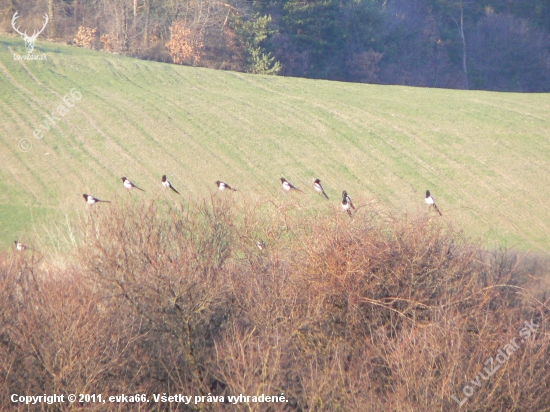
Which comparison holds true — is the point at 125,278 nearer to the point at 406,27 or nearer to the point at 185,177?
the point at 185,177

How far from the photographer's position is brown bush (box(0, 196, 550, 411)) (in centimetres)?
931

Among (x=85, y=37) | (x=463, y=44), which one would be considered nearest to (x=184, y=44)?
(x=85, y=37)

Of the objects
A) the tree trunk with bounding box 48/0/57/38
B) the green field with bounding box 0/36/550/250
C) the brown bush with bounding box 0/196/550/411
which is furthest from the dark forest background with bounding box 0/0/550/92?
the brown bush with bounding box 0/196/550/411

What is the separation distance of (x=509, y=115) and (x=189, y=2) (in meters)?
26.9

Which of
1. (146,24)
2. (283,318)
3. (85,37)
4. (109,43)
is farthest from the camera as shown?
(146,24)

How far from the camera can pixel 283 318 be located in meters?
10.9

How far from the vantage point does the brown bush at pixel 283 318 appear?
9.31 m

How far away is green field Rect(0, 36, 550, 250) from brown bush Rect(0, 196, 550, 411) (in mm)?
8011

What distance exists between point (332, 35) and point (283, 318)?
4719cm

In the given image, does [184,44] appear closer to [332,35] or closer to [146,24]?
[146,24]

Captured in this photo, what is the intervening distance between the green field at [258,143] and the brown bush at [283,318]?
8.01m

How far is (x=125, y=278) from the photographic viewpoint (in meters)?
12.1

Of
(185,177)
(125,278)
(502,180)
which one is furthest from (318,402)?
(502,180)

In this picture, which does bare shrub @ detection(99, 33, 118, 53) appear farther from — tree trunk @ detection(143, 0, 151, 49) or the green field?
the green field
